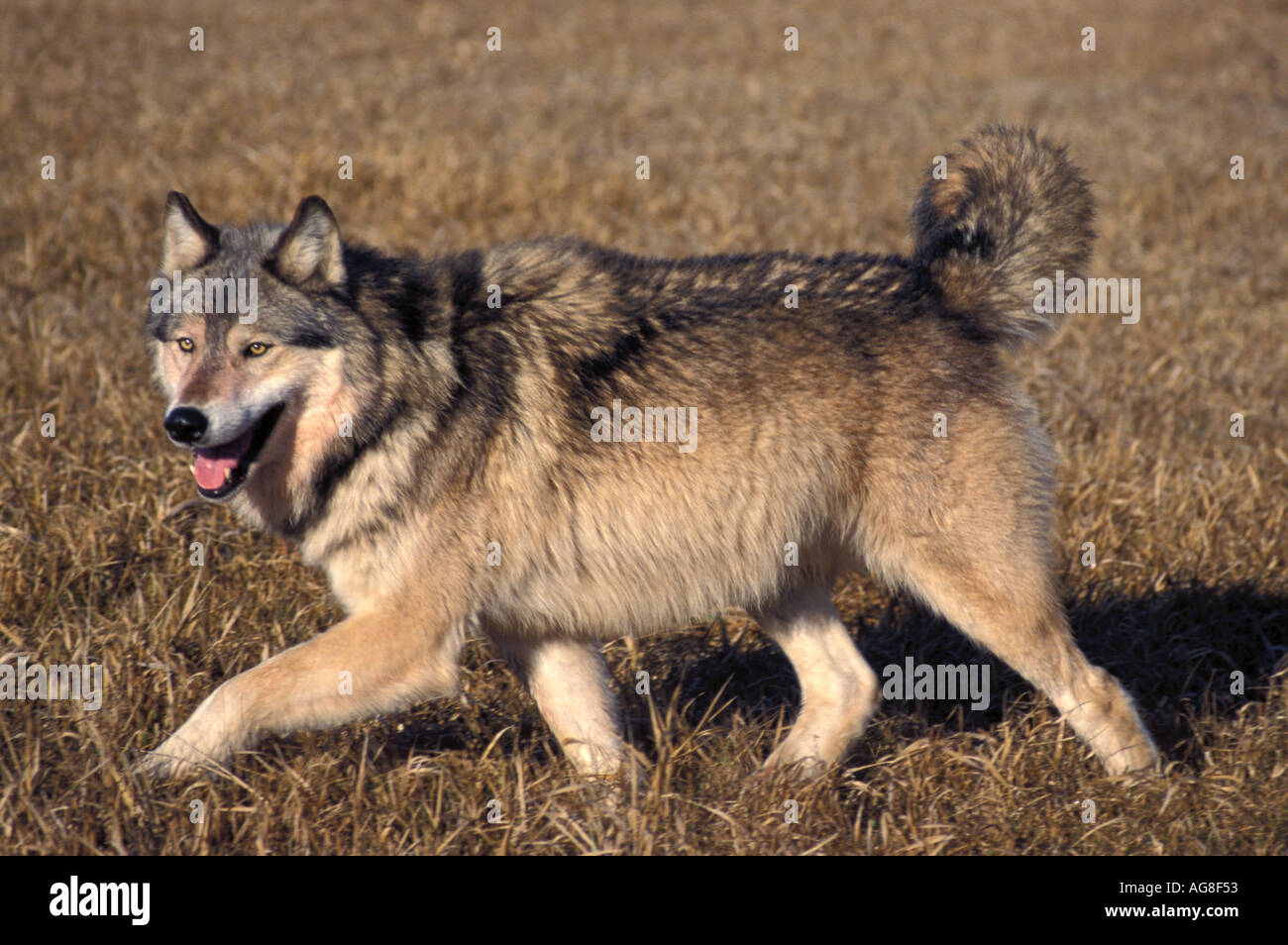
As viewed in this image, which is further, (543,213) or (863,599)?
(543,213)

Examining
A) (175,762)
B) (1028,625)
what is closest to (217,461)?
(175,762)

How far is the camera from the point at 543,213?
1084 cm

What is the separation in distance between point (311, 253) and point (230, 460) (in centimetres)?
69

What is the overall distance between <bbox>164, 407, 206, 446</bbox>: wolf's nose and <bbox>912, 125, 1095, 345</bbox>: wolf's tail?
2.65 metres

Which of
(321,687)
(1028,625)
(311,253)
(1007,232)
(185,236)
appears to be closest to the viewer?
(321,687)

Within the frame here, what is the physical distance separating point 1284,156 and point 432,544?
12.9 metres

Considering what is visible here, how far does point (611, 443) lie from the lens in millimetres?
4156

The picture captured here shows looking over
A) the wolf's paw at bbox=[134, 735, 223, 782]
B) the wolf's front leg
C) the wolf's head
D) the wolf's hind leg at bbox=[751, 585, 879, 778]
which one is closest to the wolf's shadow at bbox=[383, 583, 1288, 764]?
the wolf's hind leg at bbox=[751, 585, 879, 778]

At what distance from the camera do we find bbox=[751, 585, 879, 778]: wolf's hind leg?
466cm

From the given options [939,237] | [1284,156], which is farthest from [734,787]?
[1284,156]

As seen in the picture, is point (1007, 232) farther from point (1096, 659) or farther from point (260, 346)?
point (260, 346)

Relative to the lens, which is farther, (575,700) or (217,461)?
(575,700)
